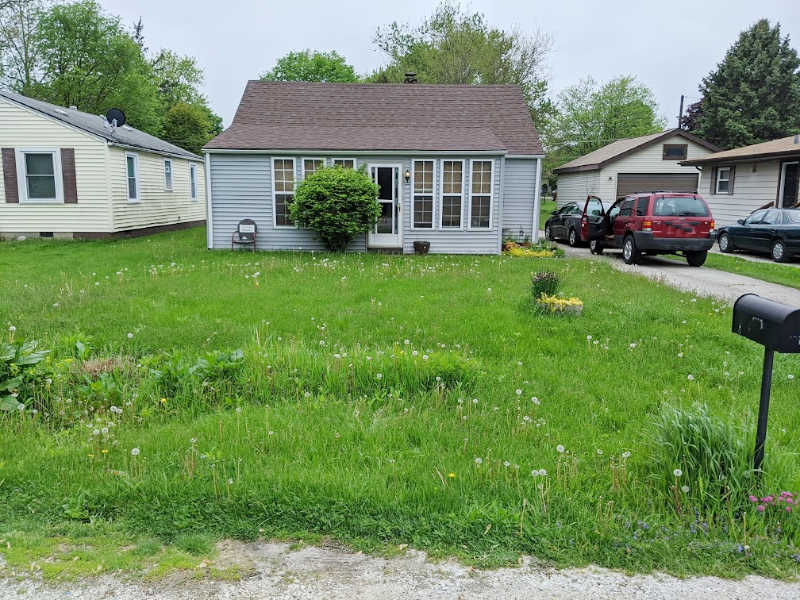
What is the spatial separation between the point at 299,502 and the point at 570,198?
3275 centimetres

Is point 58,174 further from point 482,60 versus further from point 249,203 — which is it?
point 482,60

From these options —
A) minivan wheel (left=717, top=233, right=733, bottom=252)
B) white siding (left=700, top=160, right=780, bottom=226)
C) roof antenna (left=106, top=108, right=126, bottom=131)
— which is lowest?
minivan wheel (left=717, top=233, right=733, bottom=252)

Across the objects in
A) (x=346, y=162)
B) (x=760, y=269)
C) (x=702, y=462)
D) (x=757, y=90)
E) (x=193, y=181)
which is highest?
(x=757, y=90)

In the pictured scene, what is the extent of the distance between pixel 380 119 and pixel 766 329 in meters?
17.0

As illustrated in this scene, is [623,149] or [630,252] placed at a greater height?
[623,149]

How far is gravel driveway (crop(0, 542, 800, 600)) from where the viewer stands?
273cm

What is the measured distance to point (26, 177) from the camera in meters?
18.5

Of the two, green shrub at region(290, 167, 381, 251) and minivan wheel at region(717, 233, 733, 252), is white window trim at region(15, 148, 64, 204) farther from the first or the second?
minivan wheel at region(717, 233, 733, 252)

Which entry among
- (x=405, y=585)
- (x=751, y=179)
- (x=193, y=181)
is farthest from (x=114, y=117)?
(x=751, y=179)

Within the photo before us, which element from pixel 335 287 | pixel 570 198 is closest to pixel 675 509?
pixel 335 287

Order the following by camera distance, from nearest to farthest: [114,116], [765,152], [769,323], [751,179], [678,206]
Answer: [769,323], [678,206], [765,152], [114,116], [751,179]

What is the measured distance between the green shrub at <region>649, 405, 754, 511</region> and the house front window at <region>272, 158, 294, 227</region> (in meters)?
13.9

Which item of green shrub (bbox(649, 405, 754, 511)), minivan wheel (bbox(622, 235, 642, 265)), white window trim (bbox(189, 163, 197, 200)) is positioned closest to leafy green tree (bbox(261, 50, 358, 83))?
white window trim (bbox(189, 163, 197, 200))

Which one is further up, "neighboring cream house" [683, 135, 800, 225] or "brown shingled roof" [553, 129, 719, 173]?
"brown shingled roof" [553, 129, 719, 173]
